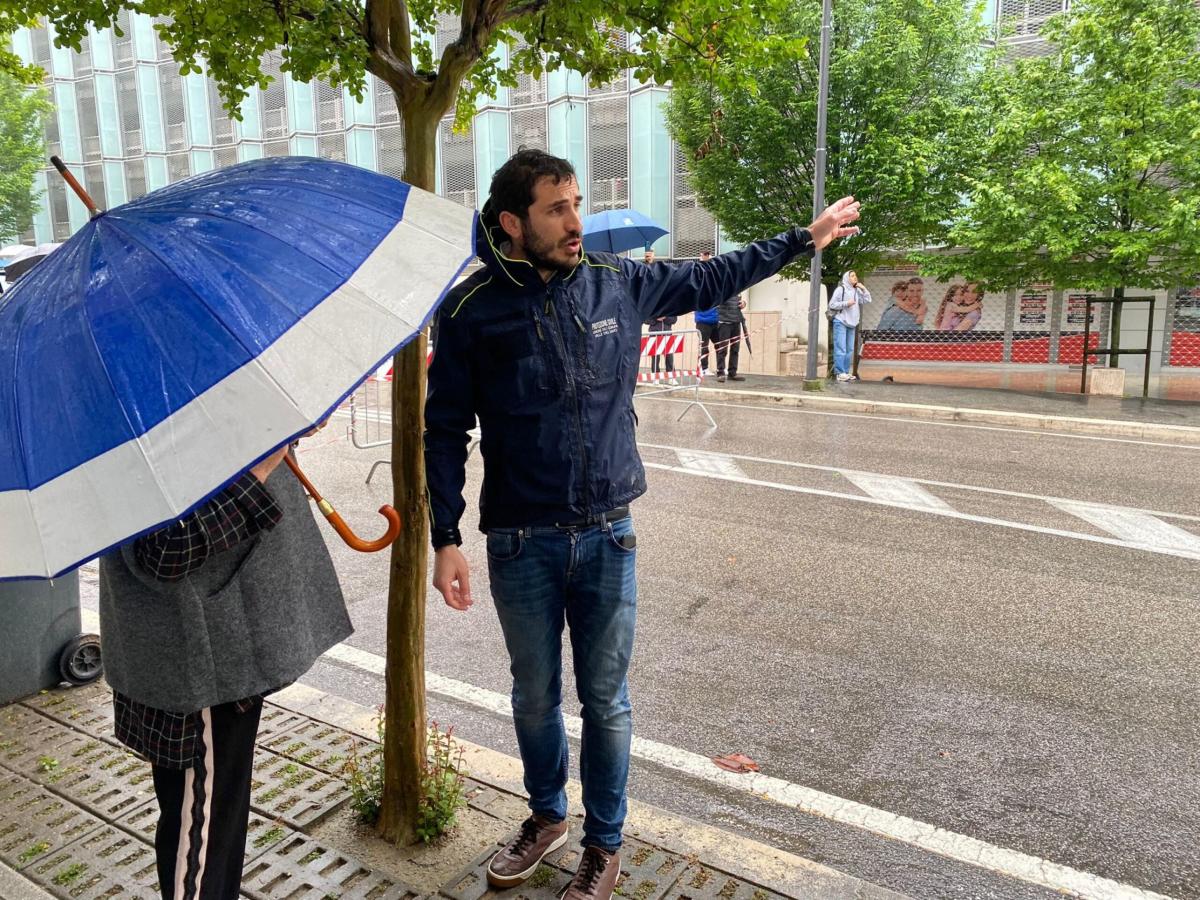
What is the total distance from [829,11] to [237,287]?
14905mm

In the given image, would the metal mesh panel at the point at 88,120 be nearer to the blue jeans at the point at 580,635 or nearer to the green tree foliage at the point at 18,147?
the green tree foliage at the point at 18,147

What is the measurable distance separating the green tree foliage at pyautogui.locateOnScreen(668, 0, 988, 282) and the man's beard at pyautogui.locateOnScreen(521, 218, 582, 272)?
50.7 ft

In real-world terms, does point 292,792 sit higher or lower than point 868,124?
lower

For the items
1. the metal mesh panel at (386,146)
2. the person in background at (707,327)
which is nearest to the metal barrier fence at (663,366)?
the person in background at (707,327)

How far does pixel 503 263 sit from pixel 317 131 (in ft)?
115

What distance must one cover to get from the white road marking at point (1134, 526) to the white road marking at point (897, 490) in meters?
1.02

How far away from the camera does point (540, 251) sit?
2629 mm

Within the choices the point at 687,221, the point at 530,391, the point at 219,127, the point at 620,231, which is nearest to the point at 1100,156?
the point at 620,231

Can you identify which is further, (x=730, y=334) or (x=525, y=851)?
(x=730, y=334)

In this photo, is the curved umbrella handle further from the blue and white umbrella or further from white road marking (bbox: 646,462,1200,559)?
white road marking (bbox: 646,462,1200,559)

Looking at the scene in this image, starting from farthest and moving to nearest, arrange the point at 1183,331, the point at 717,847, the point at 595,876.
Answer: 1. the point at 1183,331
2. the point at 717,847
3. the point at 595,876

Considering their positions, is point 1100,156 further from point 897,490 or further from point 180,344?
point 180,344

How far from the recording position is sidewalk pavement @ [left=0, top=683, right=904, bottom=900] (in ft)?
9.28

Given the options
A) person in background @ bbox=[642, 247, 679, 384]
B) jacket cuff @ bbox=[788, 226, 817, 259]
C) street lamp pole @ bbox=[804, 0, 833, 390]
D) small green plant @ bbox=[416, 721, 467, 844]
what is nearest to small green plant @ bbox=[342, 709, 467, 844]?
small green plant @ bbox=[416, 721, 467, 844]
